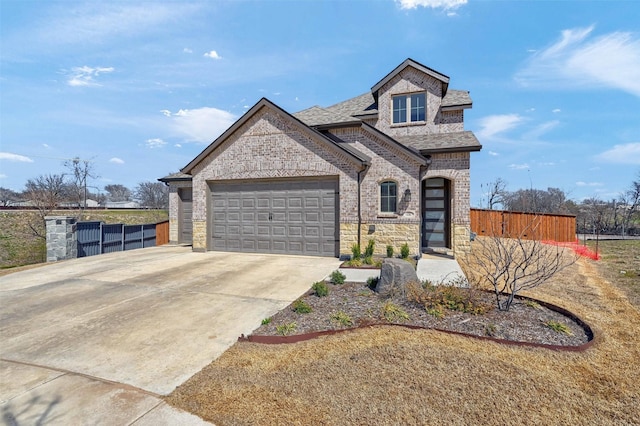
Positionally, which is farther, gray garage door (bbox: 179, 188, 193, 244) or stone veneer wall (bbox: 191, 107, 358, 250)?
gray garage door (bbox: 179, 188, 193, 244)

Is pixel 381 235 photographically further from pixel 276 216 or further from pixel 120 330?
pixel 120 330

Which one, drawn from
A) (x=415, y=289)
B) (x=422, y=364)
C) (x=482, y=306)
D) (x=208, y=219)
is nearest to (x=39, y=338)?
(x=422, y=364)

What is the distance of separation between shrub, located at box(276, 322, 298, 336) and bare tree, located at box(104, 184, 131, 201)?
302 feet

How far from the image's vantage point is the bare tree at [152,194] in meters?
60.2

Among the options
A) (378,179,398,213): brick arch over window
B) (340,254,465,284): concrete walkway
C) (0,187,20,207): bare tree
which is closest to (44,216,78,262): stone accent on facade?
(340,254,465,284): concrete walkway

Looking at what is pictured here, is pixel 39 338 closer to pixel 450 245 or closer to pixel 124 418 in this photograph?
pixel 124 418

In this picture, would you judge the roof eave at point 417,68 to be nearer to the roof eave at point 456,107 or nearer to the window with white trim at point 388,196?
the roof eave at point 456,107

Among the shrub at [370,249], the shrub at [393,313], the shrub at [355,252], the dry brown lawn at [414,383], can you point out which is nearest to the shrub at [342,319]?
the dry brown lawn at [414,383]

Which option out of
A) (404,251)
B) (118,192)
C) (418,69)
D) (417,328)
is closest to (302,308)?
(417,328)

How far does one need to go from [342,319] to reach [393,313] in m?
0.91

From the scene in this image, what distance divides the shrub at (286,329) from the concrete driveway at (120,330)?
1.74ft

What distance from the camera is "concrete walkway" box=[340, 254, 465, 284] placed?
8.08m

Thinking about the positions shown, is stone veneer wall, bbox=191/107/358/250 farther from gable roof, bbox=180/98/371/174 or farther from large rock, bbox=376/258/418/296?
large rock, bbox=376/258/418/296

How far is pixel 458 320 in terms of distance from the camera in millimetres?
5074
